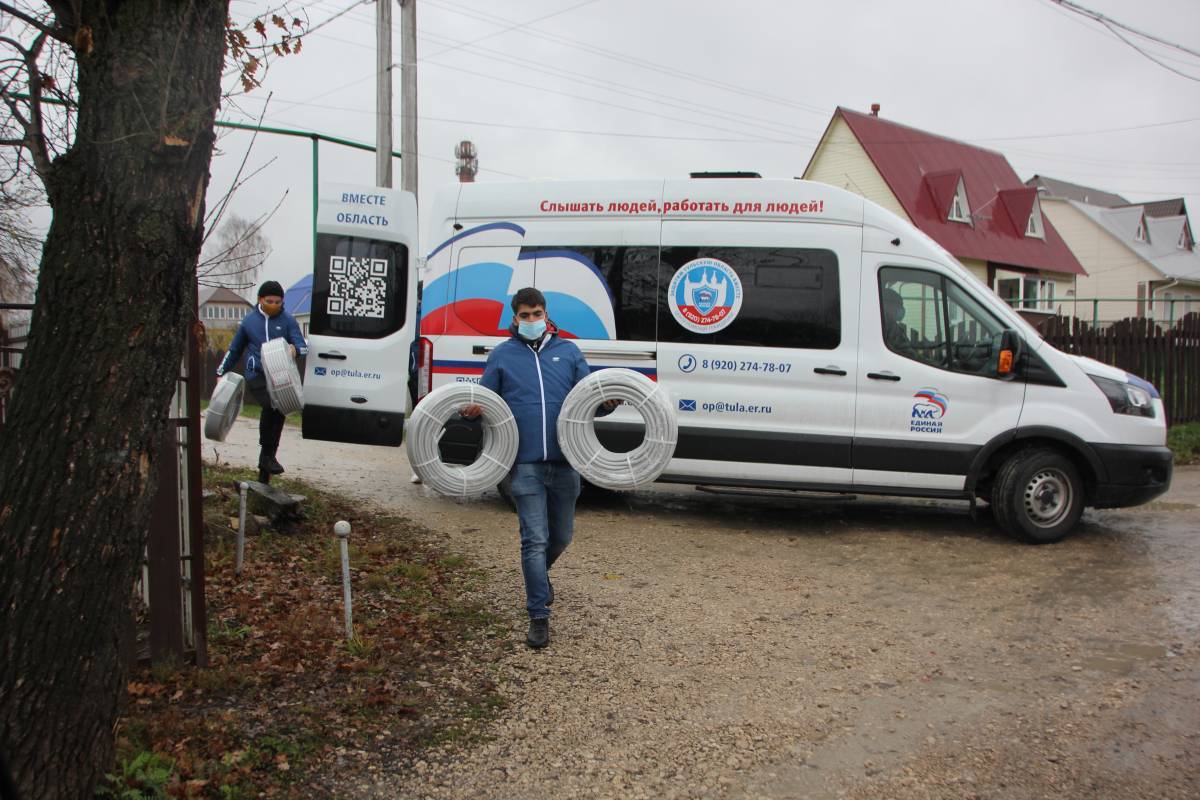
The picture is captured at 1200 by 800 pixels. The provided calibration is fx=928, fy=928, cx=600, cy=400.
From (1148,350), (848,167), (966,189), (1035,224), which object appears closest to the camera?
(1148,350)

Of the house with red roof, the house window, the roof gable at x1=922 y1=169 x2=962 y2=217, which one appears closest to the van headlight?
the house with red roof

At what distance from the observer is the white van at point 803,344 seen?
7.32 m

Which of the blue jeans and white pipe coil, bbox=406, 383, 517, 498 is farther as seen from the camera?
white pipe coil, bbox=406, 383, 517, 498

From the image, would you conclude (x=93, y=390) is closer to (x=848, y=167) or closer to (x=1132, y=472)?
(x=1132, y=472)

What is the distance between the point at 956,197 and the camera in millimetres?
28547

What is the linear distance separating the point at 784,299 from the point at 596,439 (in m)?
2.93

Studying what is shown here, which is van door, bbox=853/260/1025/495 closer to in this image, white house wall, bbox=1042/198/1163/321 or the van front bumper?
the van front bumper

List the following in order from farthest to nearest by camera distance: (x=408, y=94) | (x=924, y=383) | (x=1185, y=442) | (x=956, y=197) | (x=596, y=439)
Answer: (x=956, y=197) < (x=408, y=94) < (x=1185, y=442) < (x=924, y=383) < (x=596, y=439)

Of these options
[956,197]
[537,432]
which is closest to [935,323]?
[537,432]

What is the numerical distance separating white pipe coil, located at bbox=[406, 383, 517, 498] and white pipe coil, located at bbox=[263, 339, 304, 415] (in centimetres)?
267

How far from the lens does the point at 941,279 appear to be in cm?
757

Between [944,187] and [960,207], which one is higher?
[944,187]

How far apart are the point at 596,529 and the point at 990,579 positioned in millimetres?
3065

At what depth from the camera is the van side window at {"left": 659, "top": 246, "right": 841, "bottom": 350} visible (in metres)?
7.68
